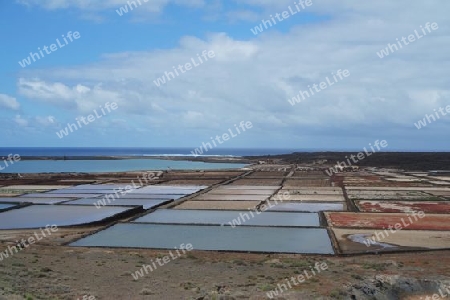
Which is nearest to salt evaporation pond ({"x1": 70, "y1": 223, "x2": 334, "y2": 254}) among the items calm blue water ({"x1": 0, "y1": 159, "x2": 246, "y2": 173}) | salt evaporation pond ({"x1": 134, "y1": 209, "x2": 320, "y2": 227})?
salt evaporation pond ({"x1": 134, "y1": 209, "x2": 320, "y2": 227})

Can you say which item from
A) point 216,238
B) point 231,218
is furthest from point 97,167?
point 216,238

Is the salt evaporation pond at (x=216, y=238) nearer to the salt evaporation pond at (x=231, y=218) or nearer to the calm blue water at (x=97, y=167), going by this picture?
the salt evaporation pond at (x=231, y=218)

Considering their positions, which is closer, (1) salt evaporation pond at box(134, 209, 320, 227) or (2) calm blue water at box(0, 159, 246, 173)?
(1) salt evaporation pond at box(134, 209, 320, 227)

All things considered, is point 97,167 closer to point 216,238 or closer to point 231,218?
point 231,218

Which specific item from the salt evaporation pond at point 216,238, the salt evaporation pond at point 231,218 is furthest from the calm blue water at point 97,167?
the salt evaporation pond at point 216,238

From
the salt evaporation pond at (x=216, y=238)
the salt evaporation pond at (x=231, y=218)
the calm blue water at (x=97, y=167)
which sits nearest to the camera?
the salt evaporation pond at (x=216, y=238)

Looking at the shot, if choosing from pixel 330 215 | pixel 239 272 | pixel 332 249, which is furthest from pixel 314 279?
pixel 330 215

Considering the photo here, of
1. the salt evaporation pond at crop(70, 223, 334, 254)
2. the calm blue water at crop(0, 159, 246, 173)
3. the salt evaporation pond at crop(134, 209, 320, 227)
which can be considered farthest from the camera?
the calm blue water at crop(0, 159, 246, 173)

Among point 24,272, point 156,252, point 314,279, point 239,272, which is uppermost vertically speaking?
point 24,272

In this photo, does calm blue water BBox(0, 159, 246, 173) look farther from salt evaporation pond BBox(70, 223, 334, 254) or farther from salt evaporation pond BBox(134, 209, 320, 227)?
salt evaporation pond BBox(70, 223, 334, 254)

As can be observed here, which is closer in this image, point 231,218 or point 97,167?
point 231,218

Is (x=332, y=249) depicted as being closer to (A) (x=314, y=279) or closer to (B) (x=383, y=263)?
(B) (x=383, y=263)
